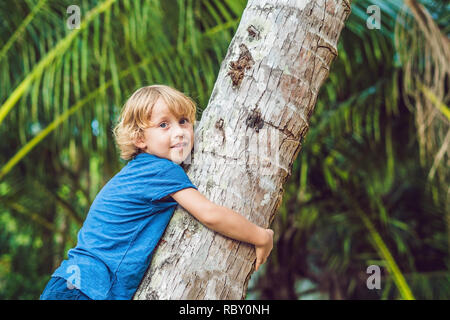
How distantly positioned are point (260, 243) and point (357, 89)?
10.1ft

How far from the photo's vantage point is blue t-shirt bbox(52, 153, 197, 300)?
1247 mm

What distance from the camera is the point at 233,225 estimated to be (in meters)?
1.20

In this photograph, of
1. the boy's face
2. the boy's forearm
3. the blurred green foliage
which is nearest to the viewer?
the boy's forearm

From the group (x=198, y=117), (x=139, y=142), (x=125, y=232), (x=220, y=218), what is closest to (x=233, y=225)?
(x=220, y=218)

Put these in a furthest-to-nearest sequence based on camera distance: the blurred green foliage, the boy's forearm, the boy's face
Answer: the blurred green foliage → the boy's face → the boy's forearm

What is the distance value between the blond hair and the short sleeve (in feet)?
0.55

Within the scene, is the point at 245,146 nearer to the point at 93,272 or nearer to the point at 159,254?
the point at 159,254

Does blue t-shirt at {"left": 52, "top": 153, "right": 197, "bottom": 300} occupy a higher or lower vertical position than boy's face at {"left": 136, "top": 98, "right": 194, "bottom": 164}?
lower

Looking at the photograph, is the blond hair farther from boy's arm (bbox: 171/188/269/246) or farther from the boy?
boy's arm (bbox: 171/188/269/246)

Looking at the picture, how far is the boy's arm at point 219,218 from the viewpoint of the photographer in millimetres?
1193

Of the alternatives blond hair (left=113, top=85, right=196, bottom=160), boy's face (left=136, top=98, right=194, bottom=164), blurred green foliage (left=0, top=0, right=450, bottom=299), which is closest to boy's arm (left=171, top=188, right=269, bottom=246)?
boy's face (left=136, top=98, right=194, bottom=164)

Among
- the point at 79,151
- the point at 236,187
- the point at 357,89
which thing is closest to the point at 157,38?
the point at 79,151

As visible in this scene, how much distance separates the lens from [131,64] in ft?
10.0

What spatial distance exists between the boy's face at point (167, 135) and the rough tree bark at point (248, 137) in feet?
0.13
